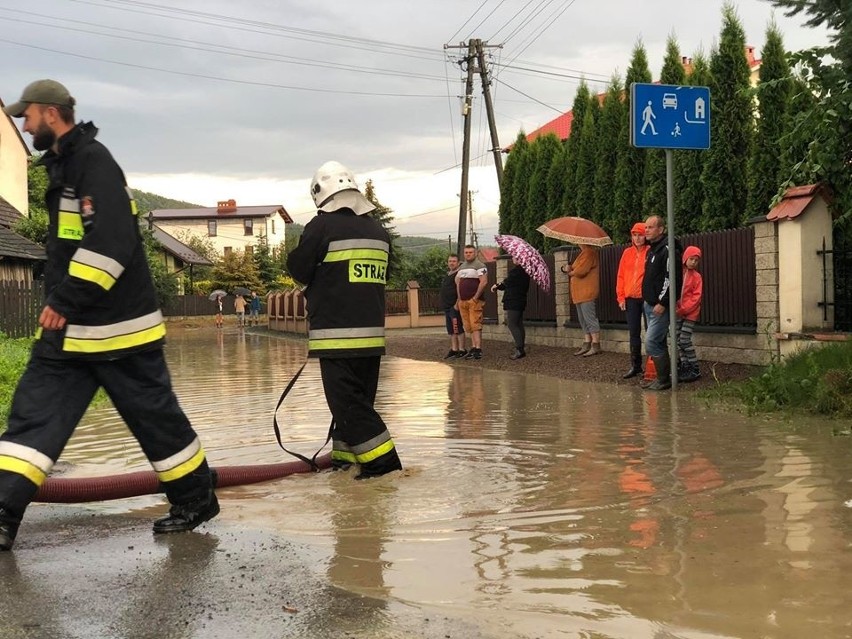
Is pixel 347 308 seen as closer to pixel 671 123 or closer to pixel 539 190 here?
pixel 671 123

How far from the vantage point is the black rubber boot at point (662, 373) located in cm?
1014

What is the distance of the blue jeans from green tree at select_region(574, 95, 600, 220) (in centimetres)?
884

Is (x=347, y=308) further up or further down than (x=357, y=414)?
further up

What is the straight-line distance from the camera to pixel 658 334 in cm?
1012

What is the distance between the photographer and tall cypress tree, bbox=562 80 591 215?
64.5 ft

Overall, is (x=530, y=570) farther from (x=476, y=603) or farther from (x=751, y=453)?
(x=751, y=453)

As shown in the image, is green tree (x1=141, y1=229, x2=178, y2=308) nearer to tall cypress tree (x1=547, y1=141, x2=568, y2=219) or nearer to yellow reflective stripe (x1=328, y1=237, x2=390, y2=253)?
tall cypress tree (x1=547, y1=141, x2=568, y2=219)

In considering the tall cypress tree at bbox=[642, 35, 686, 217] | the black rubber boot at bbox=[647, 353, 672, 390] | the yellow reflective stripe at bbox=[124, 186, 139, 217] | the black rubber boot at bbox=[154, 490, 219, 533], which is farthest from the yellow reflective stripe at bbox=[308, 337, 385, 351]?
the tall cypress tree at bbox=[642, 35, 686, 217]

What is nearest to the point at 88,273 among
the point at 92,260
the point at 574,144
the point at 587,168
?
the point at 92,260

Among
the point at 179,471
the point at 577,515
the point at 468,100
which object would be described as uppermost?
the point at 468,100

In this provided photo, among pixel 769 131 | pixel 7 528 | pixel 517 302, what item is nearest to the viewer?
pixel 7 528

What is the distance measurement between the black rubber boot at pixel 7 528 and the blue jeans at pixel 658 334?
7.27m

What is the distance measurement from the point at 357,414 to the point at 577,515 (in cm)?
147

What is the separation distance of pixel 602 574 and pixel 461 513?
1218 millimetres
